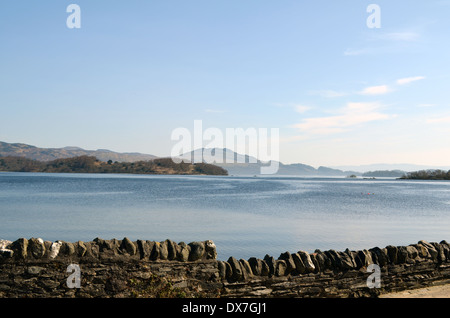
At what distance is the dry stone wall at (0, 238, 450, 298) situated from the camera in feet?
22.6

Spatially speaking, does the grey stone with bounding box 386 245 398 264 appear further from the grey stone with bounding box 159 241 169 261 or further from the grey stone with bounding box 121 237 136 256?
the grey stone with bounding box 121 237 136 256

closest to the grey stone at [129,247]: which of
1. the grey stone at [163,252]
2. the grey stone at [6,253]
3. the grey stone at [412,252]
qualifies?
the grey stone at [163,252]

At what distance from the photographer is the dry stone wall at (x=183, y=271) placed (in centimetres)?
690

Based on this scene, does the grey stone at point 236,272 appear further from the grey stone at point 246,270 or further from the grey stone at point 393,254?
the grey stone at point 393,254

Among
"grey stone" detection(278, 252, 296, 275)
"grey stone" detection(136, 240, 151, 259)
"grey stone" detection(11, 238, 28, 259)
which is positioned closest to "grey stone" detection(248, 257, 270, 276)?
"grey stone" detection(278, 252, 296, 275)

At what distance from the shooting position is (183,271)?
7500 mm

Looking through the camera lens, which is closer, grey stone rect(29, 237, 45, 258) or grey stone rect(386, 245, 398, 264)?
grey stone rect(29, 237, 45, 258)

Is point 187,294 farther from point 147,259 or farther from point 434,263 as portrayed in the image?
point 434,263

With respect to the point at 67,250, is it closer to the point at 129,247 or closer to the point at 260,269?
the point at 129,247

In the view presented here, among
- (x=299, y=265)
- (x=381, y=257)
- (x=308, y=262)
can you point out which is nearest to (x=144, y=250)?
(x=299, y=265)

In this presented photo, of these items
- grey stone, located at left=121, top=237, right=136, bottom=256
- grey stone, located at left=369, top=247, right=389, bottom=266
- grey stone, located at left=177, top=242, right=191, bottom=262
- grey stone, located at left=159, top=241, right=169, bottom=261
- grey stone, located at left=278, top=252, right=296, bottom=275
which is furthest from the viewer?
grey stone, located at left=369, top=247, right=389, bottom=266

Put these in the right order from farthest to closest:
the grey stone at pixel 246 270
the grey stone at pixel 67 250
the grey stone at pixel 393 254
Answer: the grey stone at pixel 393 254, the grey stone at pixel 246 270, the grey stone at pixel 67 250

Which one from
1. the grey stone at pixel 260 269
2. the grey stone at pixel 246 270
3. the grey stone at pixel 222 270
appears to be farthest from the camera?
the grey stone at pixel 260 269
